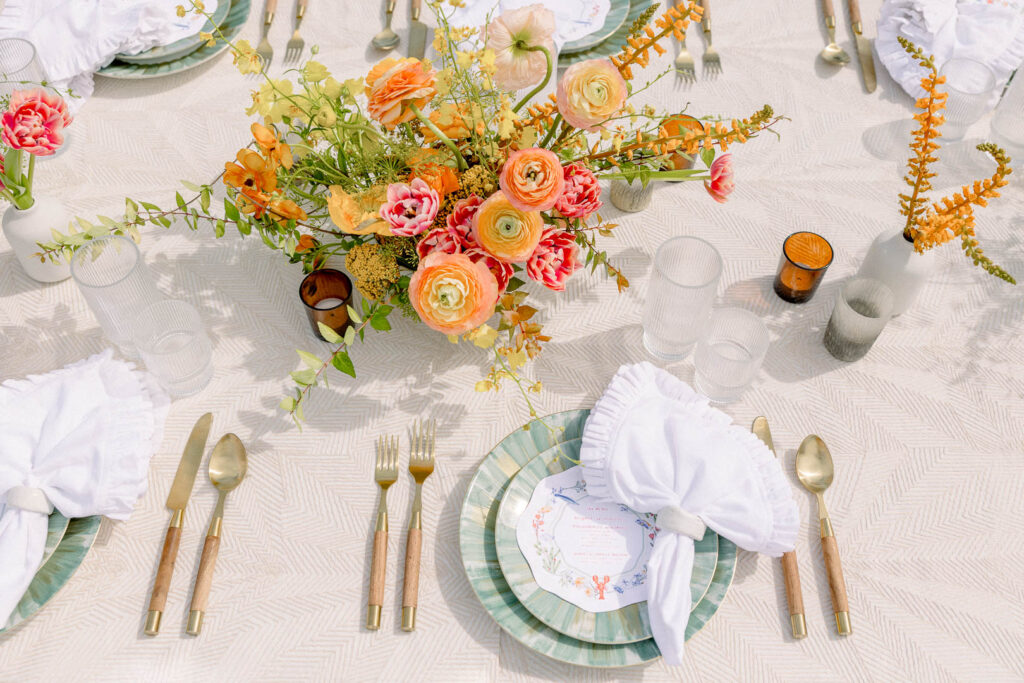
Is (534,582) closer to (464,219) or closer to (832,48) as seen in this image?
(464,219)

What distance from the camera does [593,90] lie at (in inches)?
33.5

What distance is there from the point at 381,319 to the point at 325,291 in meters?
0.17

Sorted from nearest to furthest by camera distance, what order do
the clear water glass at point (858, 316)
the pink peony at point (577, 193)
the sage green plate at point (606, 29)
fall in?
the pink peony at point (577, 193) → the clear water glass at point (858, 316) → the sage green plate at point (606, 29)

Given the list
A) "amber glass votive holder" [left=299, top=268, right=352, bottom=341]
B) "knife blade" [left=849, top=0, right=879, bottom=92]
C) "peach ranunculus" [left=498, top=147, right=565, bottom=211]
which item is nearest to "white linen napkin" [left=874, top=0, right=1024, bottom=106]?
"knife blade" [left=849, top=0, right=879, bottom=92]

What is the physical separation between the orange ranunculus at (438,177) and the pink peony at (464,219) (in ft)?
0.08

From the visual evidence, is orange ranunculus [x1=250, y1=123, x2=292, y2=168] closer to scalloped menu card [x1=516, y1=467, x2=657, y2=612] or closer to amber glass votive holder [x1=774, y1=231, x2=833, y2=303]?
scalloped menu card [x1=516, y1=467, x2=657, y2=612]

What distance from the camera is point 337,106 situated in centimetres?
89

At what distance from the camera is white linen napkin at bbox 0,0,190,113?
1.40m

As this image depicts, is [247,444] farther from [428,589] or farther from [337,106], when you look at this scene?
[337,106]

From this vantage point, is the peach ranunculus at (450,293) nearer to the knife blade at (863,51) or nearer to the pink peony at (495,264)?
the pink peony at (495,264)

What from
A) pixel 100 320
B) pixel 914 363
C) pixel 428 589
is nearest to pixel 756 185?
pixel 914 363

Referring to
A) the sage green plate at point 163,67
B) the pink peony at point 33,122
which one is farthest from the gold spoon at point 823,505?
the sage green plate at point 163,67

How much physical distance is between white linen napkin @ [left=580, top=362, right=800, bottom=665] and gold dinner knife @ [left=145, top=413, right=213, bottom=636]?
52 cm

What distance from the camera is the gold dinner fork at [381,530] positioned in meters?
0.91
